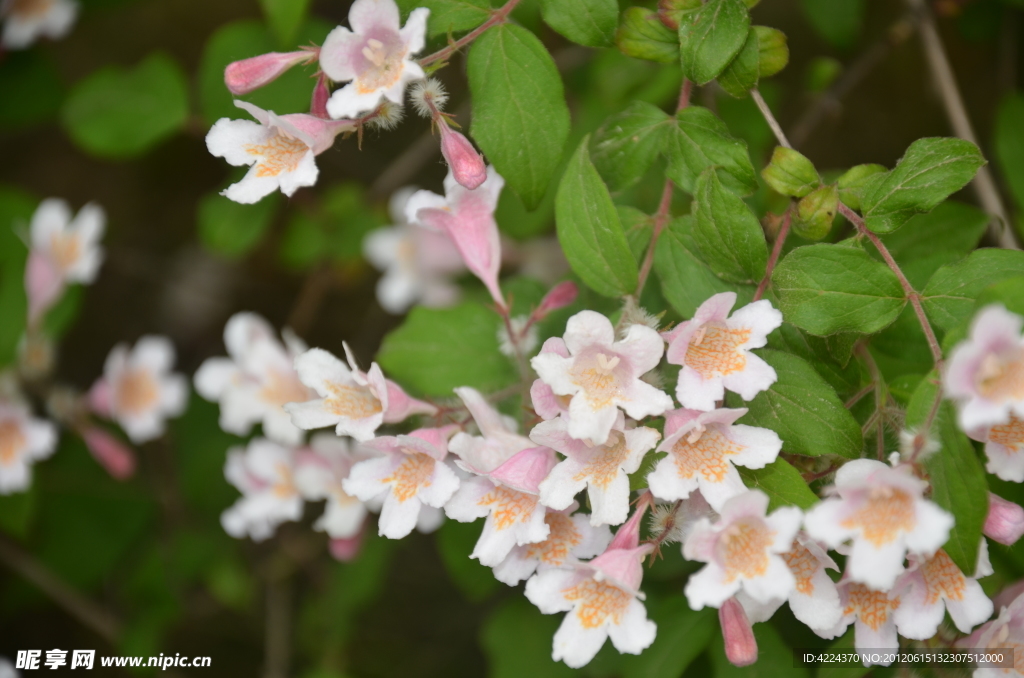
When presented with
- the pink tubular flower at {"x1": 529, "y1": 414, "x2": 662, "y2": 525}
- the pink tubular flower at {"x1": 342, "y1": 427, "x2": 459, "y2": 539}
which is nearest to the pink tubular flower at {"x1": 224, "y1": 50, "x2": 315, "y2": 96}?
the pink tubular flower at {"x1": 342, "y1": 427, "x2": 459, "y2": 539}

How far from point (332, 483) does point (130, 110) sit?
4.63 ft

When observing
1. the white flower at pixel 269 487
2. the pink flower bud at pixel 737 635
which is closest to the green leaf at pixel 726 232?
the pink flower bud at pixel 737 635

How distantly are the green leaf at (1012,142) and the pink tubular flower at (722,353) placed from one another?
4.85 ft

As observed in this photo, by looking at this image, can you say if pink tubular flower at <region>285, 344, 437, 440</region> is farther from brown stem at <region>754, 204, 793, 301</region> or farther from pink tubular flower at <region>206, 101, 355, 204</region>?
brown stem at <region>754, 204, 793, 301</region>

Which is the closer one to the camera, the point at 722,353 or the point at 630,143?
the point at 722,353

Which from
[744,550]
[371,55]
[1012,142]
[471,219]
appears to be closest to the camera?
[744,550]

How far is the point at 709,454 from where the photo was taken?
1204 millimetres

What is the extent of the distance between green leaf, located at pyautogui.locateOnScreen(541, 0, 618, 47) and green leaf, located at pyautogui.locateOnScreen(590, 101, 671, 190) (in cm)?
16

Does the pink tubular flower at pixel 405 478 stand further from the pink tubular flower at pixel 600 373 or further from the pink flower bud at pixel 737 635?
the pink flower bud at pixel 737 635

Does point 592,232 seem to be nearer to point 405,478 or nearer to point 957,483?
point 405,478

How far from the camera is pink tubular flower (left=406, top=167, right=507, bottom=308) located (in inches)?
60.1

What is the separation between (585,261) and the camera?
4.46 ft

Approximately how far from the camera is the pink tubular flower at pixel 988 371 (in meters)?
0.98

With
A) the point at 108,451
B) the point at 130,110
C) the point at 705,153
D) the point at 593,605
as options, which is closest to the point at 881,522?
the point at 593,605
